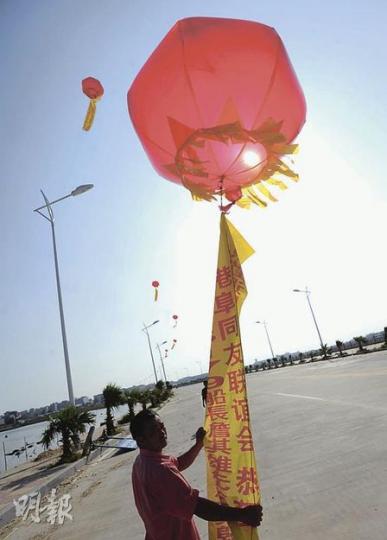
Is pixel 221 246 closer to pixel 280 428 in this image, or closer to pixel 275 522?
pixel 275 522

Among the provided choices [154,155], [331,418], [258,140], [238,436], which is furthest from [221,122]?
[331,418]

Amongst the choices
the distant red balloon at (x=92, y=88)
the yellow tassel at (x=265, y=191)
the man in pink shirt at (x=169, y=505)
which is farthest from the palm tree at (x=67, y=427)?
the yellow tassel at (x=265, y=191)

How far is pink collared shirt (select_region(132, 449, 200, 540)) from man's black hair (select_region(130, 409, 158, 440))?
189 mm

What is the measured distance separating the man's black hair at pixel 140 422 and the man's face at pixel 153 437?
0.8 inches

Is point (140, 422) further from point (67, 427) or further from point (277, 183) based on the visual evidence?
point (67, 427)

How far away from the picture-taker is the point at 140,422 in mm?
2438

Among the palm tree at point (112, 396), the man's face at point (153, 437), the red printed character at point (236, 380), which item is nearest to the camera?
the man's face at point (153, 437)

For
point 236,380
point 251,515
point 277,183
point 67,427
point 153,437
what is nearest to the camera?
point 251,515

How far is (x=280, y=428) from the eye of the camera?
915 centimetres

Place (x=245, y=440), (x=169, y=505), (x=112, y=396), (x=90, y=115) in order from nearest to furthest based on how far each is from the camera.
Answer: (x=169, y=505)
(x=245, y=440)
(x=90, y=115)
(x=112, y=396)

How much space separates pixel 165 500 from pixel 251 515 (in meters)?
0.55

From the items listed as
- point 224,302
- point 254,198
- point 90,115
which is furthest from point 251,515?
point 90,115

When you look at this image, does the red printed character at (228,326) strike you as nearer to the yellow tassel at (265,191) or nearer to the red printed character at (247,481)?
the red printed character at (247,481)

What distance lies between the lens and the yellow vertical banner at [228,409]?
248 cm
